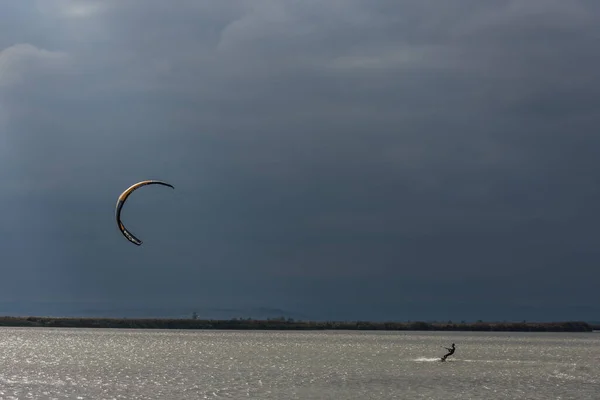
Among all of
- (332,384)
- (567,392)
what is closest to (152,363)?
(332,384)

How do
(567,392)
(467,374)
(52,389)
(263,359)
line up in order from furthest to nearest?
(263,359) < (467,374) < (567,392) < (52,389)

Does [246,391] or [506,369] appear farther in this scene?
[506,369]

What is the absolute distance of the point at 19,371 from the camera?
99125 mm

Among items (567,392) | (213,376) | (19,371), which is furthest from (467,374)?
(19,371)

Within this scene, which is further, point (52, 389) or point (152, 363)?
point (152, 363)

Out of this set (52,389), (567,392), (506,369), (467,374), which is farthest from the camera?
(506,369)

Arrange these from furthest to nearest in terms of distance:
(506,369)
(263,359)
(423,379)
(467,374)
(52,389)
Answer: (263,359) < (506,369) < (467,374) < (423,379) < (52,389)

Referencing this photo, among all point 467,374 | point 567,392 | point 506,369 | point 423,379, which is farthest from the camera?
point 506,369

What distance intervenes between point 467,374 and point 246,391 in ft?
107

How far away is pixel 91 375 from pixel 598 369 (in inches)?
2420

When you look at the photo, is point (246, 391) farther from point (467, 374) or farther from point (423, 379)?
point (467, 374)

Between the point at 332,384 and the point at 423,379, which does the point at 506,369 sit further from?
the point at 332,384

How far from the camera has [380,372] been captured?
10462 cm

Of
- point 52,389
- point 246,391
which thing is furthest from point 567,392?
point 52,389
